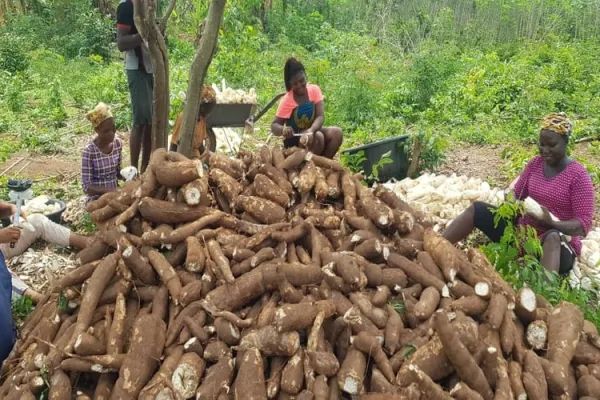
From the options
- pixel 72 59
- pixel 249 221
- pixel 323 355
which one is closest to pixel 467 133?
pixel 249 221

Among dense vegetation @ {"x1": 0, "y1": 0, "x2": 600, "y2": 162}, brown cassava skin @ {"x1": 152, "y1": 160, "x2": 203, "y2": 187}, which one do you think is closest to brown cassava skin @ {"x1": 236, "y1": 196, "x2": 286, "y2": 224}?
brown cassava skin @ {"x1": 152, "y1": 160, "x2": 203, "y2": 187}

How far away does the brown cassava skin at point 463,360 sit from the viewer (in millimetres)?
1961

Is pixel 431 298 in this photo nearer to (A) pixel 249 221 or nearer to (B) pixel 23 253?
(A) pixel 249 221

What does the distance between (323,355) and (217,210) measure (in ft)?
3.34

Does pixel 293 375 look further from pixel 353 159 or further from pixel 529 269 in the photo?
pixel 353 159

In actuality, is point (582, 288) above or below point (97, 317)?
below

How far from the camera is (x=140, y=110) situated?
4.91 m

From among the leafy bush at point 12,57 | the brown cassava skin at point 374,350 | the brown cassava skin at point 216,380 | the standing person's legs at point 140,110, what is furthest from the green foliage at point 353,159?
the leafy bush at point 12,57

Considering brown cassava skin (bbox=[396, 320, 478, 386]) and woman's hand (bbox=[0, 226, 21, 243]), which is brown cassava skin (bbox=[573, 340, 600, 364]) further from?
woman's hand (bbox=[0, 226, 21, 243])

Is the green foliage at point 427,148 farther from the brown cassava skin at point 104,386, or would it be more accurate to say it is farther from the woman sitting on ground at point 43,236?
the brown cassava skin at point 104,386

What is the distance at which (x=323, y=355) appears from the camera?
6.70 feet

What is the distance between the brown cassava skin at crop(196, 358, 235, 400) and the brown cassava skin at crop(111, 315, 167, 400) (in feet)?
0.76

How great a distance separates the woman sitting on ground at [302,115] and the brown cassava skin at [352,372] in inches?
113

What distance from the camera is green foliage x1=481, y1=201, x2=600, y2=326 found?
302cm
